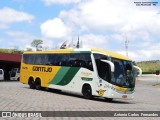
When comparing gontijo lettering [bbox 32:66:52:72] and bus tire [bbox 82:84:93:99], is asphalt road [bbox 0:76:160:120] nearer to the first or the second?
bus tire [bbox 82:84:93:99]

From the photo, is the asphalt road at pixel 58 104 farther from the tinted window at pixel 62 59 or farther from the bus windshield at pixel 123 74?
the tinted window at pixel 62 59

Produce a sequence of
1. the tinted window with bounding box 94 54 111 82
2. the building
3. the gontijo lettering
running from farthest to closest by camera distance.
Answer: the building → the gontijo lettering → the tinted window with bounding box 94 54 111 82

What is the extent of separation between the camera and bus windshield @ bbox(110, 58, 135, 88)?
23.6m

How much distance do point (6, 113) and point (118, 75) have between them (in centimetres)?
1200

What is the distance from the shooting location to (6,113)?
12.6m

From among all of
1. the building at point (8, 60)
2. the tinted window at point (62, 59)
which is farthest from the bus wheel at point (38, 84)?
the building at point (8, 60)

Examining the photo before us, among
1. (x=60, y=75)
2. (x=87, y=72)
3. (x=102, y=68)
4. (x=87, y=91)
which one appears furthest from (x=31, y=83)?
(x=102, y=68)

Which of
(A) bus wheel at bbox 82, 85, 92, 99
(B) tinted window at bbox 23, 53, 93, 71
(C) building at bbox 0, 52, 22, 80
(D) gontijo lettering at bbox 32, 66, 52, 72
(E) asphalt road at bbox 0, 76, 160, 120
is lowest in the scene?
(E) asphalt road at bbox 0, 76, 160, 120

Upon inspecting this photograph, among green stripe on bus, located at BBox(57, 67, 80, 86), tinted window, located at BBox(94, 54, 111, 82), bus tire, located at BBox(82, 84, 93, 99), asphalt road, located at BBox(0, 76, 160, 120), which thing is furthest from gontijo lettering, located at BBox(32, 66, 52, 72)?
tinted window, located at BBox(94, 54, 111, 82)

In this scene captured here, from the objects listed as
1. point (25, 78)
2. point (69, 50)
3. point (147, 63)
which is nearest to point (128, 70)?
point (69, 50)

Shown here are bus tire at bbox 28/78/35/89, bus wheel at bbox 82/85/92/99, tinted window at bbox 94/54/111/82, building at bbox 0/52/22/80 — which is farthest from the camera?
building at bbox 0/52/22/80

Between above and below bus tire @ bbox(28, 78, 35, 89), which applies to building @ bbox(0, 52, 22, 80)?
above

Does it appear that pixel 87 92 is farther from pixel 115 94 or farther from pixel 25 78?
pixel 25 78

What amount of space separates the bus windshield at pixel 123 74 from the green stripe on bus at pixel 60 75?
14.0 feet
